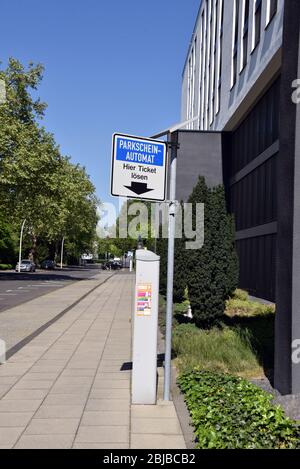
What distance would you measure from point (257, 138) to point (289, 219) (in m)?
18.8

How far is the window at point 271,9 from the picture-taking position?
767 inches

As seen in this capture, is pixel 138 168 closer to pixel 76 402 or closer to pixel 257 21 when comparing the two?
pixel 76 402

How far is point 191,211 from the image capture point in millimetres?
12984

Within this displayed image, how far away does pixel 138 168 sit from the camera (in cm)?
641

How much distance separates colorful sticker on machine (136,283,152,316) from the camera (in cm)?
634

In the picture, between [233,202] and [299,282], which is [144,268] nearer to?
[299,282]

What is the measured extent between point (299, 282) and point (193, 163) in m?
24.8

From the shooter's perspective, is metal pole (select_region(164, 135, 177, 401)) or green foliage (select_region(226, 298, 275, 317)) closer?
metal pole (select_region(164, 135, 177, 401))

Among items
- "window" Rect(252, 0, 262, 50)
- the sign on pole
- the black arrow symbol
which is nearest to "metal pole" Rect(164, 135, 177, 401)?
the sign on pole

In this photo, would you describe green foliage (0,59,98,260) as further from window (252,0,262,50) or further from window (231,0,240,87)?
window (252,0,262,50)

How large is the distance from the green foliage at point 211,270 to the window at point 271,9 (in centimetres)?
1140

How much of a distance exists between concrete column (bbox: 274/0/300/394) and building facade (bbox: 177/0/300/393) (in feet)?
0.04

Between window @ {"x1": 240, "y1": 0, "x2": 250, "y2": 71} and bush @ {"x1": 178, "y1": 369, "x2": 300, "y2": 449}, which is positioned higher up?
window @ {"x1": 240, "y1": 0, "x2": 250, "y2": 71}

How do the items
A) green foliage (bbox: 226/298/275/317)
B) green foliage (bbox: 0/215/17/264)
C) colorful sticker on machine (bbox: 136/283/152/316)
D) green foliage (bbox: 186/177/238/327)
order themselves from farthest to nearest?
green foliage (bbox: 0/215/17/264)
green foliage (bbox: 226/298/275/317)
green foliage (bbox: 186/177/238/327)
colorful sticker on machine (bbox: 136/283/152/316)
